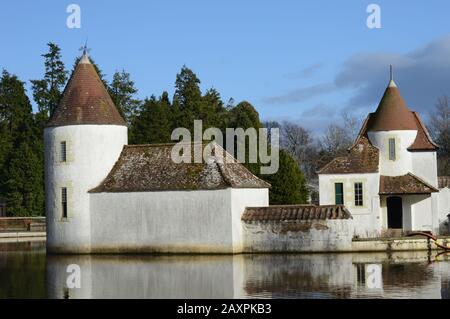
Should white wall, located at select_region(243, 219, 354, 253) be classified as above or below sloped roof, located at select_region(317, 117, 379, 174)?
below

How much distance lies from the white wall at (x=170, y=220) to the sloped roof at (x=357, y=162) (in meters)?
5.26

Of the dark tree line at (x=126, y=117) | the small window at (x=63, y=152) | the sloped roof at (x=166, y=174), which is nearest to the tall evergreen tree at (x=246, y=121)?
the dark tree line at (x=126, y=117)

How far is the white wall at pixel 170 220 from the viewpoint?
36719 mm

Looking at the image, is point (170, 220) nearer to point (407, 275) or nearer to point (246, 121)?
point (407, 275)

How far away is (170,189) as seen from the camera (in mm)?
37562

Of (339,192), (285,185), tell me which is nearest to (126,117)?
(285,185)

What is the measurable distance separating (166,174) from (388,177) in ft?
39.0

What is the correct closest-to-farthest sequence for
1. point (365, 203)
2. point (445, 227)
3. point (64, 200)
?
point (64, 200), point (365, 203), point (445, 227)

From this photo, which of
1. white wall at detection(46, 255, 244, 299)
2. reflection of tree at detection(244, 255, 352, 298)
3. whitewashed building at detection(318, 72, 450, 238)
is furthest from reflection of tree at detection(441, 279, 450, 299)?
whitewashed building at detection(318, 72, 450, 238)

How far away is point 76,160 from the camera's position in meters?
39.1

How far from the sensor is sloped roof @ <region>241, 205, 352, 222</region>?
36188 millimetres

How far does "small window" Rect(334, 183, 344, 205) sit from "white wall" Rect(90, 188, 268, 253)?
516cm

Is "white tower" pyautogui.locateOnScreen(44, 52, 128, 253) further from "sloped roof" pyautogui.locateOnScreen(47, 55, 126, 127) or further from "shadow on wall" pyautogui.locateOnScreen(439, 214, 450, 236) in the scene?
"shadow on wall" pyautogui.locateOnScreen(439, 214, 450, 236)
